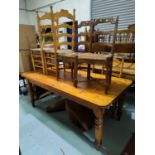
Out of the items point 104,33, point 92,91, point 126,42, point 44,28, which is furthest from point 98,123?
point 126,42

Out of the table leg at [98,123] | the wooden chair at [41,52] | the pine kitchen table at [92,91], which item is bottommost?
the table leg at [98,123]

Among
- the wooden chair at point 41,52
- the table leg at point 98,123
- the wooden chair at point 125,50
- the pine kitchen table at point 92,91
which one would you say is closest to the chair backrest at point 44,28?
the wooden chair at point 41,52

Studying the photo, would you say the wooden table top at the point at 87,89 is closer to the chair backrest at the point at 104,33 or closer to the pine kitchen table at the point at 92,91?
the pine kitchen table at the point at 92,91

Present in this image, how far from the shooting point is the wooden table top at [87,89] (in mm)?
1594

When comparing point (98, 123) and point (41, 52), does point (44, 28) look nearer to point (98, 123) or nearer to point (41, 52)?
point (41, 52)

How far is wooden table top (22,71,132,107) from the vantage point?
1594 mm

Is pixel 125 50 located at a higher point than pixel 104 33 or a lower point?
lower

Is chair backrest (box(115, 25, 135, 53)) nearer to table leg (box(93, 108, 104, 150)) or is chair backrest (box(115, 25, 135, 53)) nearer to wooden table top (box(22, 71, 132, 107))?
wooden table top (box(22, 71, 132, 107))

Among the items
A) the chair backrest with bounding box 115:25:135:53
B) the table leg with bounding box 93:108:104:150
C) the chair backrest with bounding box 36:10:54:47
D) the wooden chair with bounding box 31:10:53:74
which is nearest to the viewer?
the table leg with bounding box 93:108:104:150

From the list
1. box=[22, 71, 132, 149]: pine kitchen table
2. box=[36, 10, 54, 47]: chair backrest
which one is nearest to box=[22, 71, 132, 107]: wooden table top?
box=[22, 71, 132, 149]: pine kitchen table

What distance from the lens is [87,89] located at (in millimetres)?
1899
